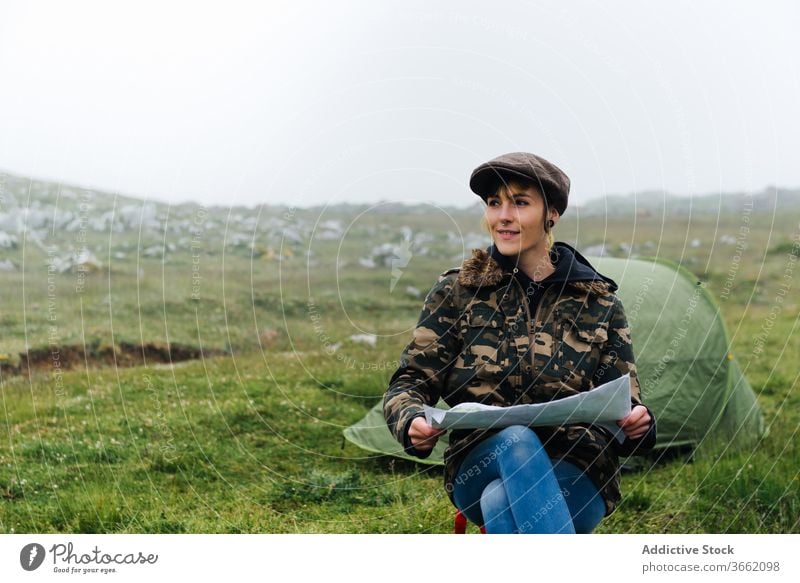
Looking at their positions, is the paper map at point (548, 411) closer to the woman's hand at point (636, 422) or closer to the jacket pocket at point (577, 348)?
the woman's hand at point (636, 422)

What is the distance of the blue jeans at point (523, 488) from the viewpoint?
119 inches

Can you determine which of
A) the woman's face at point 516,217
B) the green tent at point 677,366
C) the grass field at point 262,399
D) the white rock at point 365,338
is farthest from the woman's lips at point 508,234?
the white rock at point 365,338

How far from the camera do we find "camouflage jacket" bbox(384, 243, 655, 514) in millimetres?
3342

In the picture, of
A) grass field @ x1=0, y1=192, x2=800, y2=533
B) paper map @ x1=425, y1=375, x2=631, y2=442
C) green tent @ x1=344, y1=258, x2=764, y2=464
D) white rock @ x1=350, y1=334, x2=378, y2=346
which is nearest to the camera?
paper map @ x1=425, y1=375, x2=631, y2=442

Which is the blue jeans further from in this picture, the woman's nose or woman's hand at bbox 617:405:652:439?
the woman's nose

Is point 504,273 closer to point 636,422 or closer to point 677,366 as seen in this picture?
point 636,422

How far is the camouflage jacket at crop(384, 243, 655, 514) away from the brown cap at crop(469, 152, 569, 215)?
0.77ft

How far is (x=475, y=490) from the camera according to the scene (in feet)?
10.8

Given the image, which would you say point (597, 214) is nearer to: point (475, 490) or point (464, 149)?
point (464, 149)

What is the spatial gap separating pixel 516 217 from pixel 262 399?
341 centimetres

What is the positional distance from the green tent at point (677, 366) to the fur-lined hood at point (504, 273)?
89.8 inches

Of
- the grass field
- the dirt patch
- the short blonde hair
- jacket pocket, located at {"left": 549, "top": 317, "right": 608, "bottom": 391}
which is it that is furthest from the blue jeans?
the dirt patch

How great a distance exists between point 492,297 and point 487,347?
178 mm

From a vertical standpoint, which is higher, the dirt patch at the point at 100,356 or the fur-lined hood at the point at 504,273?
the fur-lined hood at the point at 504,273
